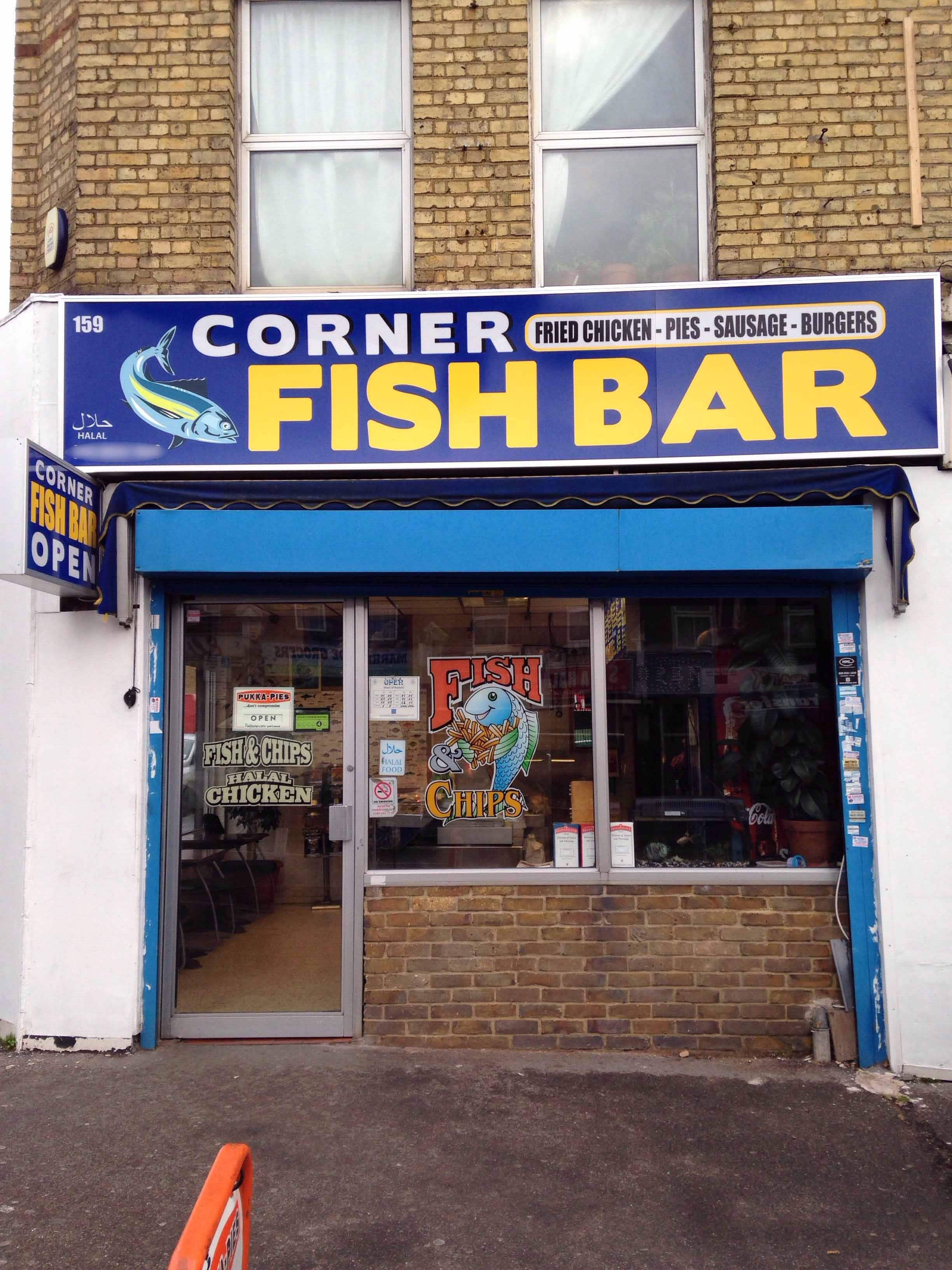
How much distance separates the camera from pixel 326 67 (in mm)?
6199

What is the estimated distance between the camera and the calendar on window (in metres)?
5.70

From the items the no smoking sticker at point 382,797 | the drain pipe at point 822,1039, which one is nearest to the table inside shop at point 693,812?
the drain pipe at point 822,1039

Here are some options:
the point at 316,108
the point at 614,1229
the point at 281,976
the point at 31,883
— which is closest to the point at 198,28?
the point at 316,108

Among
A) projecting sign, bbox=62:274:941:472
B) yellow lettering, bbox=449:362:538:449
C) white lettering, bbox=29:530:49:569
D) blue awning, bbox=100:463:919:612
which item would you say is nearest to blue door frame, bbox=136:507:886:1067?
blue awning, bbox=100:463:919:612

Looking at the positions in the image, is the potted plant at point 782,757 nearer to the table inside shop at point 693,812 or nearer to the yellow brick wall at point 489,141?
the table inside shop at point 693,812

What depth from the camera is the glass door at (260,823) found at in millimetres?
5559

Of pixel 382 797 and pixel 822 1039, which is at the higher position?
pixel 382 797

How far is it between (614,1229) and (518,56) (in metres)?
6.11

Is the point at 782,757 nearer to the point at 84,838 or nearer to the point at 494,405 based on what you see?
the point at 494,405

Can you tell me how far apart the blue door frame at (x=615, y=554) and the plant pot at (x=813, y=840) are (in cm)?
18

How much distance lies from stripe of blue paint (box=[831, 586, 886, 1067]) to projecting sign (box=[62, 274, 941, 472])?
0.95m

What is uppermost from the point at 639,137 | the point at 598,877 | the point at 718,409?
the point at 639,137

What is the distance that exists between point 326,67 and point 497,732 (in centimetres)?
433

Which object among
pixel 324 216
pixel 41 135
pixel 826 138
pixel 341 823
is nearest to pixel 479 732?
pixel 341 823
